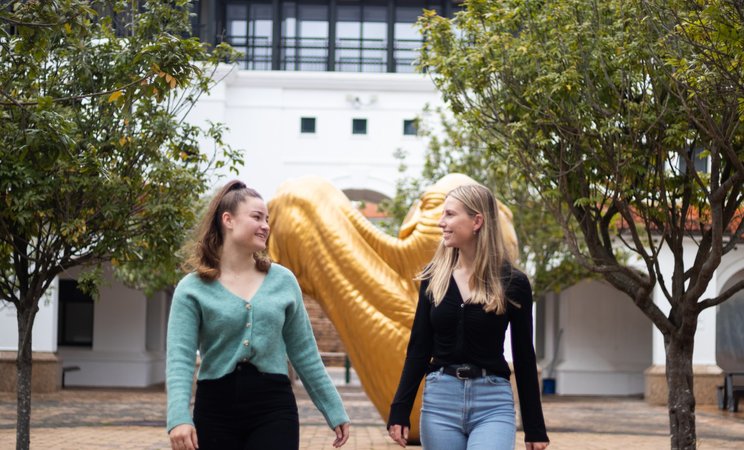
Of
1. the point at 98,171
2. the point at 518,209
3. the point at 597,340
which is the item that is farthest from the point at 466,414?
the point at 597,340

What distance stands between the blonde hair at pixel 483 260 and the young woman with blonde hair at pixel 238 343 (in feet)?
1.93

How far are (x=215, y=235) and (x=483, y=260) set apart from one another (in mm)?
1072

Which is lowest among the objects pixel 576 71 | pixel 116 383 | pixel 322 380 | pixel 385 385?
pixel 116 383

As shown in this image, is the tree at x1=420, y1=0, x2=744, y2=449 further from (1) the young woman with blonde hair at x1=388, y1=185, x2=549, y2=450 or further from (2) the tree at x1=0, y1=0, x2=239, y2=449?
(1) the young woman with blonde hair at x1=388, y1=185, x2=549, y2=450

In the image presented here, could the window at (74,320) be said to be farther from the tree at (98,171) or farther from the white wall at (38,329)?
the tree at (98,171)

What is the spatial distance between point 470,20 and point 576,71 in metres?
1.69

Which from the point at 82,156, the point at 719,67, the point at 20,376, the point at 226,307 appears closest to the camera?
the point at 226,307

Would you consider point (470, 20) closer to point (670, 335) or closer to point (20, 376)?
point (670, 335)

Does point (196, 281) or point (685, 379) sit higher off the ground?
point (196, 281)

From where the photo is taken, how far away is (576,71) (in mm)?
10898

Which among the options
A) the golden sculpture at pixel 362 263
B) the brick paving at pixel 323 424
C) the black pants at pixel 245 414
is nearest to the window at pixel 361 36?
the brick paving at pixel 323 424

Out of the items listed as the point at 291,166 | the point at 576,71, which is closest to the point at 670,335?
the point at 576,71

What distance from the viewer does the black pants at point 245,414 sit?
14.1 ft

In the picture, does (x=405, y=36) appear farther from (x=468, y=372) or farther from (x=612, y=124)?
(x=468, y=372)
